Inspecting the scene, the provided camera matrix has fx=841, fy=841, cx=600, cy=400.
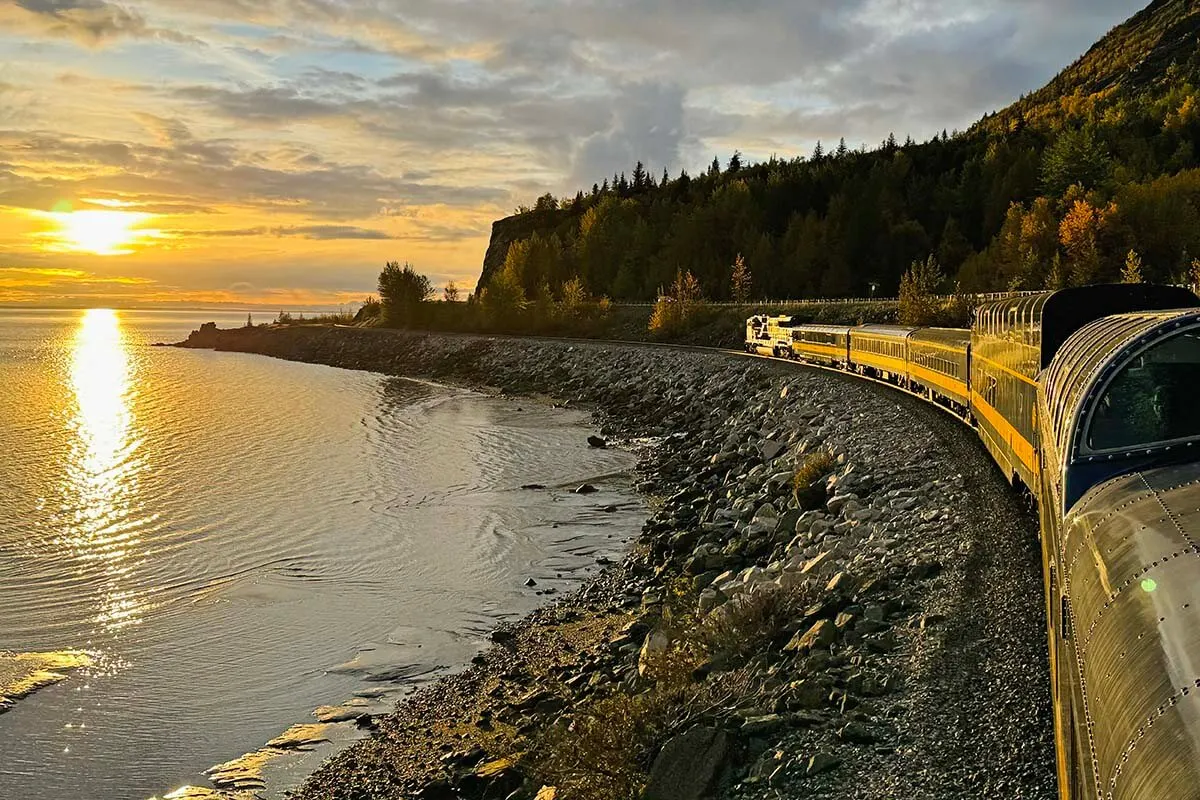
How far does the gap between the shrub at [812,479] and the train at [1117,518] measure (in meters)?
4.45

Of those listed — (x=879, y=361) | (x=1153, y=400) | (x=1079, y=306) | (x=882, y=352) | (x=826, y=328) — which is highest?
(x=826, y=328)

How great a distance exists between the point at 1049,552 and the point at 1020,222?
9637cm

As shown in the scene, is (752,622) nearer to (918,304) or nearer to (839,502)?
(839,502)

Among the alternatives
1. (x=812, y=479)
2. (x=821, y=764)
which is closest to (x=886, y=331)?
(x=812, y=479)

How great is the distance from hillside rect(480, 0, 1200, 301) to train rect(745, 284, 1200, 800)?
227 ft

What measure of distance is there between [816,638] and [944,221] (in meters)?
134

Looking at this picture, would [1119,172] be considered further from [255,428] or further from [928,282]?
[255,428]

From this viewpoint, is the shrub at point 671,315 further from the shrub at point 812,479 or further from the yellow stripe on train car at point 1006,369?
the shrub at point 812,479

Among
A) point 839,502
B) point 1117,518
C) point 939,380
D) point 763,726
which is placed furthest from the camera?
point 939,380

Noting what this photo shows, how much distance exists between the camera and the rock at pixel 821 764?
826cm

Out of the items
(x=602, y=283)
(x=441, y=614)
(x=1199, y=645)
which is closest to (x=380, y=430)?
(x=441, y=614)

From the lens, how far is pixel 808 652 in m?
10.8

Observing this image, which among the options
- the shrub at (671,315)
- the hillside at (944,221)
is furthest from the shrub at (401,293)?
the shrub at (671,315)

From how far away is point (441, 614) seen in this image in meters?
19.4
